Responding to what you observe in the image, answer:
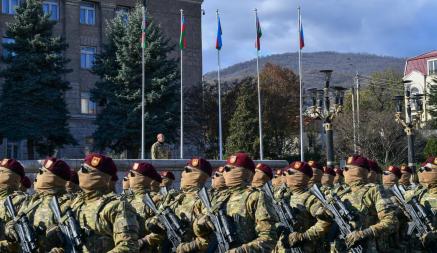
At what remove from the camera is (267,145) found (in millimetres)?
40688

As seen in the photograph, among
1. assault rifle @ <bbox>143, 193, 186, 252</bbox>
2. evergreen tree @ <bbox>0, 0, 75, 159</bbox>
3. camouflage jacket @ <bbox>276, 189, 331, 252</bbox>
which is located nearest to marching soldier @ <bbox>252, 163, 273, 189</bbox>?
camouflage jacket @ <bbox>276, 189, 331, 252</bbox>

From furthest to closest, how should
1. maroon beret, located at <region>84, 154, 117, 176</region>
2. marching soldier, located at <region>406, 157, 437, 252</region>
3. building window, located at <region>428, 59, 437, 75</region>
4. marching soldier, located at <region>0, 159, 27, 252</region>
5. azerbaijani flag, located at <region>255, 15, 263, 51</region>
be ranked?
building window, located at <region>428, 59, 437, 75</region> → azerbaijani flag, located at <region>255, 15, 263, 51</region> → marching soldier, located at <region>406, 157, 437, 252</region> → marching soldier, located at <region>0, 159, 27, 252</region> → maroon beret, located at <region>84, 154, 117, 176</region>

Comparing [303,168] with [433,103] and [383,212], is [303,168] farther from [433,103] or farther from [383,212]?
[433,103]

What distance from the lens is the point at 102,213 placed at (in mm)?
5746

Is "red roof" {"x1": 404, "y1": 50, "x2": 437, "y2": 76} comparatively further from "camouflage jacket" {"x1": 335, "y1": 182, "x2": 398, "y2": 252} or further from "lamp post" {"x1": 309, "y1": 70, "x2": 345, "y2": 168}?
"camouflage jacket" {"x1": 335, "y1": 182, "x2": 398, "y2": 252}

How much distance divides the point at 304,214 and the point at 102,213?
139 inches

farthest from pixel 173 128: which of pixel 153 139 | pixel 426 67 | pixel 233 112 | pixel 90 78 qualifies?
pixel 426 67

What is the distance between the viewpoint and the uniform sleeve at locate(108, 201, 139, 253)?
A: 17.7 ft

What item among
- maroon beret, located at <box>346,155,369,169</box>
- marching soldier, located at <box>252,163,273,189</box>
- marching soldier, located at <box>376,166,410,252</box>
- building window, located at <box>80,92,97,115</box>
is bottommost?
marching soldier, located at <box>376,166,410,252</box>

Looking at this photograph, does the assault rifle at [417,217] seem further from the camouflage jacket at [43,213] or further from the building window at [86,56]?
the building window at [86,56]

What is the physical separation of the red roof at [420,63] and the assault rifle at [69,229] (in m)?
65.5

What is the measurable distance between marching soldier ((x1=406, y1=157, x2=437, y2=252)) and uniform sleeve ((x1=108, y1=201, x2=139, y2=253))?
Answer: 16.2 ft

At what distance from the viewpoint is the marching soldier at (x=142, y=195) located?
7.70 metres

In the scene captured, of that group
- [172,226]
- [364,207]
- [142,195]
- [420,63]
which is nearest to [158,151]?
[142,195]
